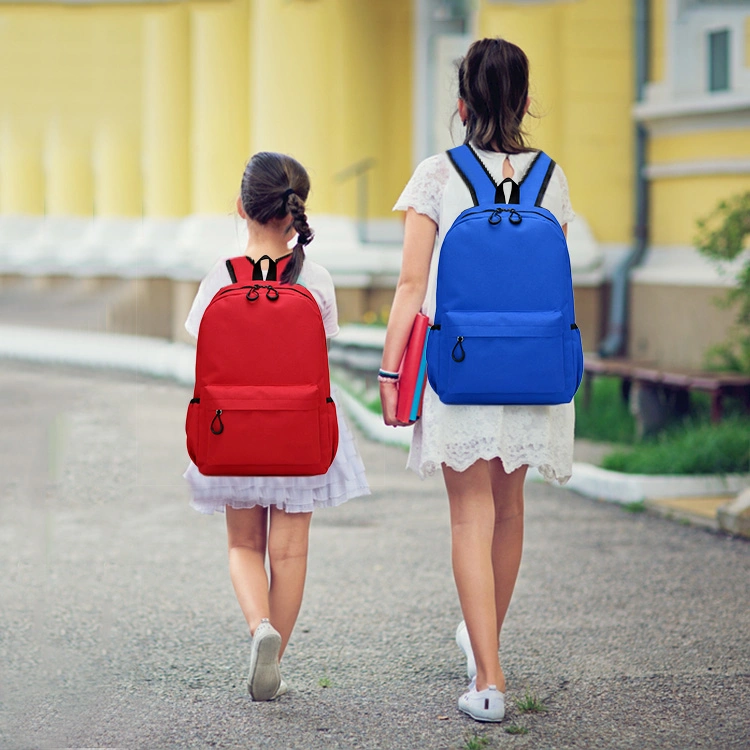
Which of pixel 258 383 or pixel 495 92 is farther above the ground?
pixel 495 92

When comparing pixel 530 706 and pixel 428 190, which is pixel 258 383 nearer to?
pixel 428 190

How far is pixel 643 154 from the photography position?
1208 centimetres

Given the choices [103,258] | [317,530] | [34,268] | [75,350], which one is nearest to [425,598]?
[317,530]

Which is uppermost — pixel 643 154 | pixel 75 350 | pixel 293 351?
pixel 643 154

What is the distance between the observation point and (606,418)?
9711 millimetres

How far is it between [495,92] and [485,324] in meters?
0.64

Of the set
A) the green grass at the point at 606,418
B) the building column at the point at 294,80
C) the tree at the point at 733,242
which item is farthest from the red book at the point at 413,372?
the building column at the point at 294,80

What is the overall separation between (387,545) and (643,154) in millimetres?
6611

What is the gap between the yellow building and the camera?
1121 centimetres

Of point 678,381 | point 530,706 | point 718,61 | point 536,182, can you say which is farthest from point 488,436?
point 718,61

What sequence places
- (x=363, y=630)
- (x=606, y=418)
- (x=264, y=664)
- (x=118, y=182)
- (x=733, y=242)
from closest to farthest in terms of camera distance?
(x=264, y=664), (x=363, y=630), (x=733, y=242), (x=606, y=418), (x=118, y=182)

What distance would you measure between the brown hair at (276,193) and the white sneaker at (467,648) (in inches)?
47.1

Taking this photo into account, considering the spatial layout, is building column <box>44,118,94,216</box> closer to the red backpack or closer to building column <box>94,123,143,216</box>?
building column <box>94,123,143,216</box>

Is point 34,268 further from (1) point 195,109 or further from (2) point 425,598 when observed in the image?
(2) point 425,598
